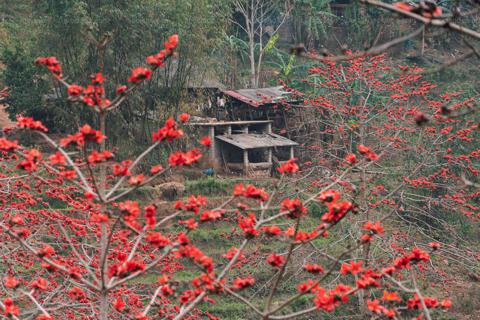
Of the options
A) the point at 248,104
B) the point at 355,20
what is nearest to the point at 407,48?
the point at 355,20

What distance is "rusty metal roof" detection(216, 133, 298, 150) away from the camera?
21.3 metres

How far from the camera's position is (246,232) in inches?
131

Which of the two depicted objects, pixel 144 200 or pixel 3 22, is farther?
pixel 3 22

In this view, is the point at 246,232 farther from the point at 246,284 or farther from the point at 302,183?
the point at 302,183

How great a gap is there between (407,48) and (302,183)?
60.4 feet

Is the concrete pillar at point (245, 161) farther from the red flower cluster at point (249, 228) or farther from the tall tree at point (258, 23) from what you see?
the red flower cluster at point (249, 228)

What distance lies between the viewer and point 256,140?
22016 millimetres

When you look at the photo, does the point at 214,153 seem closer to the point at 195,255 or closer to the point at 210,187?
the point at 210,187

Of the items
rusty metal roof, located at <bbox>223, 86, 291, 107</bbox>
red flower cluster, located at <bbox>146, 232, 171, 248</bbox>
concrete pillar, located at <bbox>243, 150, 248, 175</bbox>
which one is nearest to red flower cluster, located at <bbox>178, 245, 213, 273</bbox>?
red flower cluster, located at <bbox>146, 232, 171, 248</bbox>

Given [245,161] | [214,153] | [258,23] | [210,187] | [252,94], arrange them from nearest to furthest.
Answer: [210,187] → [245,161] → [214,153] → [252,94] → [258,23]

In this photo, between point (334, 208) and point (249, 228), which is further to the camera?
point (249, 228)

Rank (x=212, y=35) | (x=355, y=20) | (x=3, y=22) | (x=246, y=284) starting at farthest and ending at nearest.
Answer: (x=355, y=20)
(x=3, y=22)
(x=212, y=35)
(x=246, y=284)

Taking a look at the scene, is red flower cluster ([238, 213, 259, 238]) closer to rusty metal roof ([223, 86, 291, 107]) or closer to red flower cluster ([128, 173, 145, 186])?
red flower cluster ([128, 173, 145, 186])

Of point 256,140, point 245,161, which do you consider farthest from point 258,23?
point 245,161
